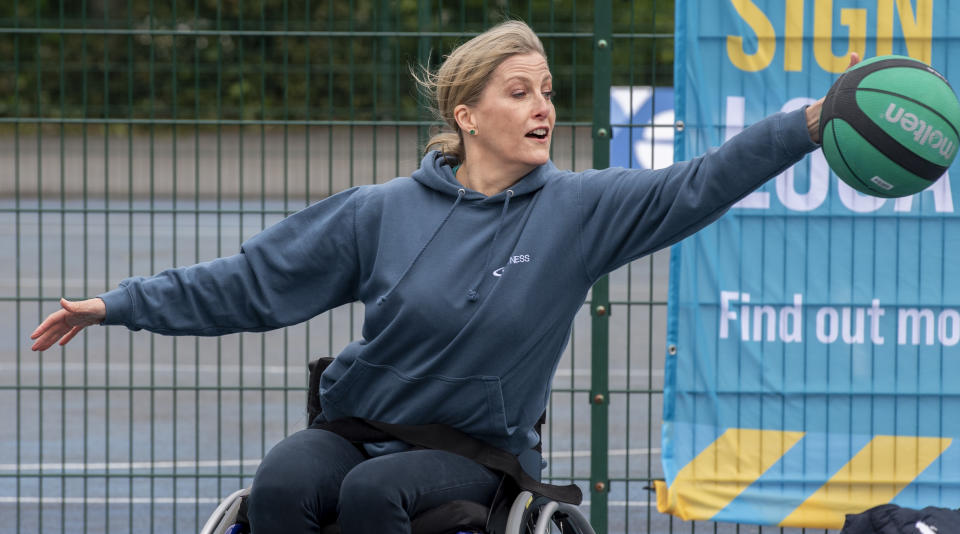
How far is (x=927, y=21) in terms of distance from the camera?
4797mm

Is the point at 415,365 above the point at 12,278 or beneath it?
above

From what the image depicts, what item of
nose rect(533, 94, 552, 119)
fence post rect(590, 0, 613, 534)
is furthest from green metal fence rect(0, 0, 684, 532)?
nose rect(533, 94, 552, 119)

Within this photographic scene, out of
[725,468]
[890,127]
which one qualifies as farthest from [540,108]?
[725,468]

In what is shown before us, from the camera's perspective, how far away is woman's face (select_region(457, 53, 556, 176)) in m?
3.57

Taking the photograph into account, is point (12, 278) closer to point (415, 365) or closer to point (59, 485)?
point (59, 485)

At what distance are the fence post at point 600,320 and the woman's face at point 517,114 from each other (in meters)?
1.34

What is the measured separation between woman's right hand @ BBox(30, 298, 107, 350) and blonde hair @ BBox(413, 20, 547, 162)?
1007 millimetres

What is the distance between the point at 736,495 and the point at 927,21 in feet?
5.84

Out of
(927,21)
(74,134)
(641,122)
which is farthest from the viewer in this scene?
(74,134)

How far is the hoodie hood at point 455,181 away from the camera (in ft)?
11.6

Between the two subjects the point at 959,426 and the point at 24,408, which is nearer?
the point at 959,426

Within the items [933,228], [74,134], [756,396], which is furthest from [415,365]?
[74,134]

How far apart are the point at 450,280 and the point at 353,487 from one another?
58 centimetres

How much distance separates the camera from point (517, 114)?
3572mm
